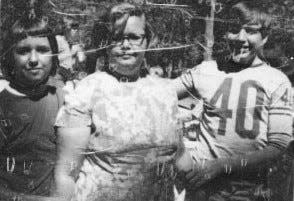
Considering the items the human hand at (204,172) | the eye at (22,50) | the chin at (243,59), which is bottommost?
the human hand at (204,172)

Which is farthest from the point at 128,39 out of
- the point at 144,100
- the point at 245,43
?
the point at 245,43

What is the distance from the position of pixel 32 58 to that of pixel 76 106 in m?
0.37

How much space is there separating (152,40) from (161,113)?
1.42ft

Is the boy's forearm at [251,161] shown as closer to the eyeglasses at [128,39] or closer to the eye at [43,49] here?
the eyeglasses at [128,39]

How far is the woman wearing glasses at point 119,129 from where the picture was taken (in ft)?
9.19

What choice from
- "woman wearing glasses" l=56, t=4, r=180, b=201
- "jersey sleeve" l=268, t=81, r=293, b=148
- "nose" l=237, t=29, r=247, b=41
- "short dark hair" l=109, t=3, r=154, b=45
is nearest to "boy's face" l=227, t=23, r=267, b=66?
"nose" l=237, t=29, r=247, b=41

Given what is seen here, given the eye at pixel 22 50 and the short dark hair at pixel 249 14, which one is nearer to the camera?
the eye at pixel 22 50

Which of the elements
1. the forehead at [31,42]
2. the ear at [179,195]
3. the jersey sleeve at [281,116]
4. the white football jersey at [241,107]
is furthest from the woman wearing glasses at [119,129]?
the jersey sleeve at [281,116]

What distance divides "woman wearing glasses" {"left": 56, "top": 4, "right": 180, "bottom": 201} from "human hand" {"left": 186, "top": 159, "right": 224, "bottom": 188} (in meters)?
0.16

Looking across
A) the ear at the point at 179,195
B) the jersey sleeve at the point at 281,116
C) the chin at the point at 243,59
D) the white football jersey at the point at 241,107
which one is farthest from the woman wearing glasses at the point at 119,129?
the jersey sleeve at the point at 281,116

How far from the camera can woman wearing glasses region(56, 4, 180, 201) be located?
2.80 metres

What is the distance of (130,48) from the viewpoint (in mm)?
2832

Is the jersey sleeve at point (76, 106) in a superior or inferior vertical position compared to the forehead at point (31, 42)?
inferior

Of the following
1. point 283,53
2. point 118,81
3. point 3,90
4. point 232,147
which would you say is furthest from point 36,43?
point 283,53
